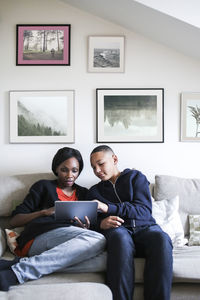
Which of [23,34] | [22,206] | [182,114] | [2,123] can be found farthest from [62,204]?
[23,34]

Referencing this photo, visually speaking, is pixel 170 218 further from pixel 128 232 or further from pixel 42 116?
pixel 42 116

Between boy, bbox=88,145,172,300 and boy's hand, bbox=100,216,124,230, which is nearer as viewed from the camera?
boy, bbox=88,145,172,300

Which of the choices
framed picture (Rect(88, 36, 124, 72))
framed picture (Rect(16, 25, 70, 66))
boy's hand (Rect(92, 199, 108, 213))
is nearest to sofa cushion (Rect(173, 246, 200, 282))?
boy's hand (Rect(92, 199, 108, 213))

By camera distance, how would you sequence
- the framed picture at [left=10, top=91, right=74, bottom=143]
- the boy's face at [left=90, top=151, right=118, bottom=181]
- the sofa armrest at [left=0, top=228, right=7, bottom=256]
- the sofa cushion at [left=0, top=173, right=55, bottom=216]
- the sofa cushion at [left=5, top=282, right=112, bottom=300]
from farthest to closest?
the framed picture at [left=10, top=91, right=74, bottom=143] → the sofa cushion at [left=0, top=173, right=55, bottom=216] → the boy's face at [left=90, top=151, right=118, bottom=181] → the sofa armrest at [left=0, top=228, right=7, bottom=256] → the sofa cushion at [left=5, top=282, right=112, bottom=300]

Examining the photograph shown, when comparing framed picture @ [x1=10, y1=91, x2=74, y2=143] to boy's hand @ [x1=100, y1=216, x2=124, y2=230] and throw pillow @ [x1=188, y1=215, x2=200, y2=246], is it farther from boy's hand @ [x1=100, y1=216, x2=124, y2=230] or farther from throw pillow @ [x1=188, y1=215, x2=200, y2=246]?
throw pillow @ [x1=188, y1=215, x2=200, y2=246]

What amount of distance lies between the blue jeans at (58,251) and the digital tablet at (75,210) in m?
0.08

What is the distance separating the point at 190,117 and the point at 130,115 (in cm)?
51

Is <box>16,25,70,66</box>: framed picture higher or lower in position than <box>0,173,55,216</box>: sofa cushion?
higher

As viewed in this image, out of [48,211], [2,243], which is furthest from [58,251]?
[2,243]

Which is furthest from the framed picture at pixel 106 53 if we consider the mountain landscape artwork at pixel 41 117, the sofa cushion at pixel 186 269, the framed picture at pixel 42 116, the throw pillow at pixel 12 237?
the sofa cushion at pixel 186 269

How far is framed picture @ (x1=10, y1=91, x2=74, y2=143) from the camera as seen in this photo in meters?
3.10

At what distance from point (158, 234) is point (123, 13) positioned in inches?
69.0

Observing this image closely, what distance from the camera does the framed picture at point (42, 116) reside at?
122 inches

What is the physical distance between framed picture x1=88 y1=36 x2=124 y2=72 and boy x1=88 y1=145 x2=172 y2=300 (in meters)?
0.87
